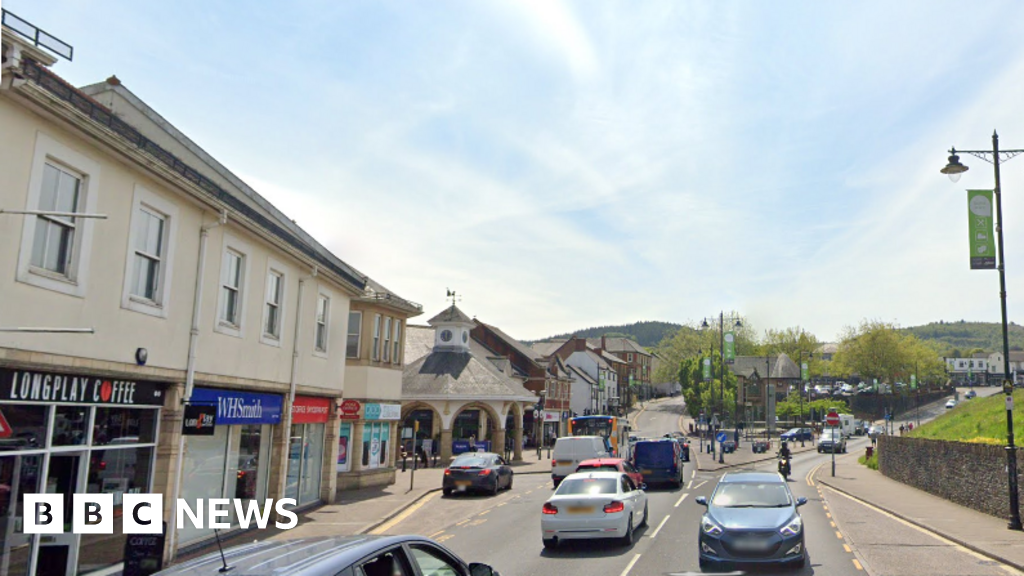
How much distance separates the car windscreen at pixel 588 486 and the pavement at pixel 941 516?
732 centimetres

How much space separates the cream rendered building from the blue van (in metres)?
15.1

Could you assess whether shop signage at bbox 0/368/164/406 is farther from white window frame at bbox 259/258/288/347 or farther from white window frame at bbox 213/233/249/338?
white window frame at bbox 259/258/288/347

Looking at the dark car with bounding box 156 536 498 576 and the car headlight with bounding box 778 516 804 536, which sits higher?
the dark car with bounding box 156 536 498 576

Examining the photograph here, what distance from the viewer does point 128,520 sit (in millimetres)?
12016

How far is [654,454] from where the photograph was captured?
28.3 meters

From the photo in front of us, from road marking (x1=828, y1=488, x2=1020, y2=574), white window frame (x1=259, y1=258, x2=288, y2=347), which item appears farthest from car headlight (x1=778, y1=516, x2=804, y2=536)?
white window frame (x1=259, y1=258, x2=288, y2=347)

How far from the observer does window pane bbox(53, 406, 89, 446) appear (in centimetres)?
1014

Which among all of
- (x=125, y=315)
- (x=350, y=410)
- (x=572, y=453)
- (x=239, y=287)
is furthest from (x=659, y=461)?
(x=125, y=315)

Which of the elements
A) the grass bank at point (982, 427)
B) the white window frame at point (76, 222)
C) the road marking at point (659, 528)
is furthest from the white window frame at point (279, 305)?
the grass bank at point (982, 427)

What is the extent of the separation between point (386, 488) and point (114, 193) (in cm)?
1783

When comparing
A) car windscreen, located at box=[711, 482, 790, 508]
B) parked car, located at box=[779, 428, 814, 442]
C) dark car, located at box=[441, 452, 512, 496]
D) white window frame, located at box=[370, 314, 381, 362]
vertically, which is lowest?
parked car, located at box=[779, 428, 814, 442]

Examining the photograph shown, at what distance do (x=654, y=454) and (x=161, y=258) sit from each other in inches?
839

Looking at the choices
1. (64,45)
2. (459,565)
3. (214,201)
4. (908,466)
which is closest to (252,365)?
(214,201)

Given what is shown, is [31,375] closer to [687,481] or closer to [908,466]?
[687,481]
